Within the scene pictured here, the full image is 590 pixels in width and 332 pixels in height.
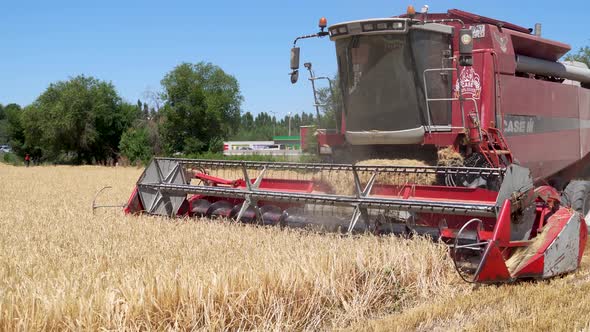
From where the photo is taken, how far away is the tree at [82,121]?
3684cm

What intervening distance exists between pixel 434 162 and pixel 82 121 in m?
34.6

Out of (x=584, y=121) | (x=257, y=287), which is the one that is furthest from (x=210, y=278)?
(x=584, y=121)

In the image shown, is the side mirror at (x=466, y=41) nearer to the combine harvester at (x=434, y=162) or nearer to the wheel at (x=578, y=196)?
the combine harvester at (x=434, y=162)

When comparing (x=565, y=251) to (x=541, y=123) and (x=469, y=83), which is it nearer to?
(x=469, y=83)

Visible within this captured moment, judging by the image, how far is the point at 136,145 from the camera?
1339 inches

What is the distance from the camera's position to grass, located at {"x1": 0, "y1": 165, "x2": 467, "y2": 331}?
8.40 feet

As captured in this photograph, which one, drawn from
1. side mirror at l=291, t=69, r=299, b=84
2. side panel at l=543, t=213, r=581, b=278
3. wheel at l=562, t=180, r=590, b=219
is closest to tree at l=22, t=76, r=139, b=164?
side mirror at l=291, t=69, r=299, b=84

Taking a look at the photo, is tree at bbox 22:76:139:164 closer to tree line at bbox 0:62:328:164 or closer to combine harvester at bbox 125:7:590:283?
tree line at bbox 0:62:328:164

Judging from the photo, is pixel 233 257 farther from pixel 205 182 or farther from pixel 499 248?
pixel 205 182

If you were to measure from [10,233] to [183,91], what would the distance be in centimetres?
3597

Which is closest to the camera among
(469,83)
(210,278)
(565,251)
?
(210,278)

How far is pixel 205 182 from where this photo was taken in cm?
620

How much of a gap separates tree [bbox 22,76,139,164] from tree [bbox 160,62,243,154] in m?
2.54

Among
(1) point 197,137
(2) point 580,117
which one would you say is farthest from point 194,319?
(1) point 197,137
